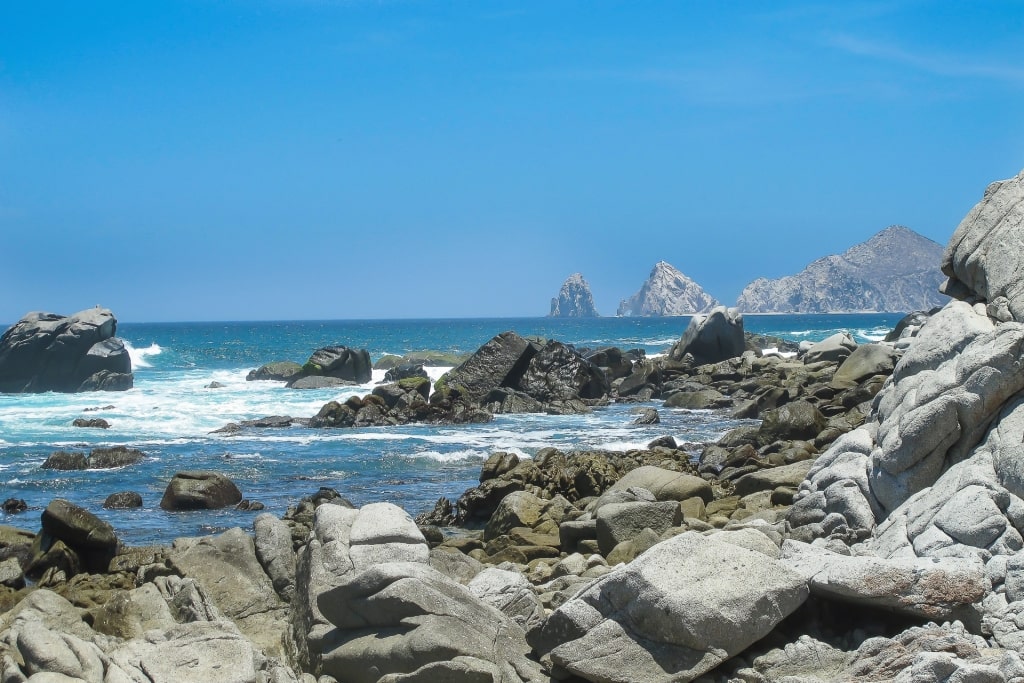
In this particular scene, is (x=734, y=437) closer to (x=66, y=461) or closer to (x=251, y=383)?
(x=66, y=461)

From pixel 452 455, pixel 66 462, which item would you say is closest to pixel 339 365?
pixel 452 455

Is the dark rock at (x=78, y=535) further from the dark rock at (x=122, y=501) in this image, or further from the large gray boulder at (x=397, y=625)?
the dark rock at (x=122, y=501)

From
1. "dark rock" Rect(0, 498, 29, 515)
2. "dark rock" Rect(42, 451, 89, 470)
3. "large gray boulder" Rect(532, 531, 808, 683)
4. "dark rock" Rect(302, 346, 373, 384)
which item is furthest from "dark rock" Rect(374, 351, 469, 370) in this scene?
"large gray boulder" Rect(532, 531, 808, 683)

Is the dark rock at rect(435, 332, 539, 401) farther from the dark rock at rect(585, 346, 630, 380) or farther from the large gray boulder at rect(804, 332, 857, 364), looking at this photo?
the large gray boulder at rect(804, 332, 857, 364)

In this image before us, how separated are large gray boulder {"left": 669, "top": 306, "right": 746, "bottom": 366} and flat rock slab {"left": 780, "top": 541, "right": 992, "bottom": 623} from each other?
35.7m

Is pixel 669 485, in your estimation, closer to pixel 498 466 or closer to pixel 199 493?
pixel 498 466

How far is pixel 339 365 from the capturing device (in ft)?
138

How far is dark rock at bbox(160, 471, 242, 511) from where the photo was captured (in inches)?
672

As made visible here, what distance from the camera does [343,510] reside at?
35.0 feet

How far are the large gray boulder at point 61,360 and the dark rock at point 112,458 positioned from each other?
2196 cm

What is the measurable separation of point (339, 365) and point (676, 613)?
35.7m

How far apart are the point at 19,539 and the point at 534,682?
8699 millimetres

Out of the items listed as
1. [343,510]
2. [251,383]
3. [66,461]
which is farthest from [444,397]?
[343,510]

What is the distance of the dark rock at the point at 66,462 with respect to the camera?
70.5 feet
